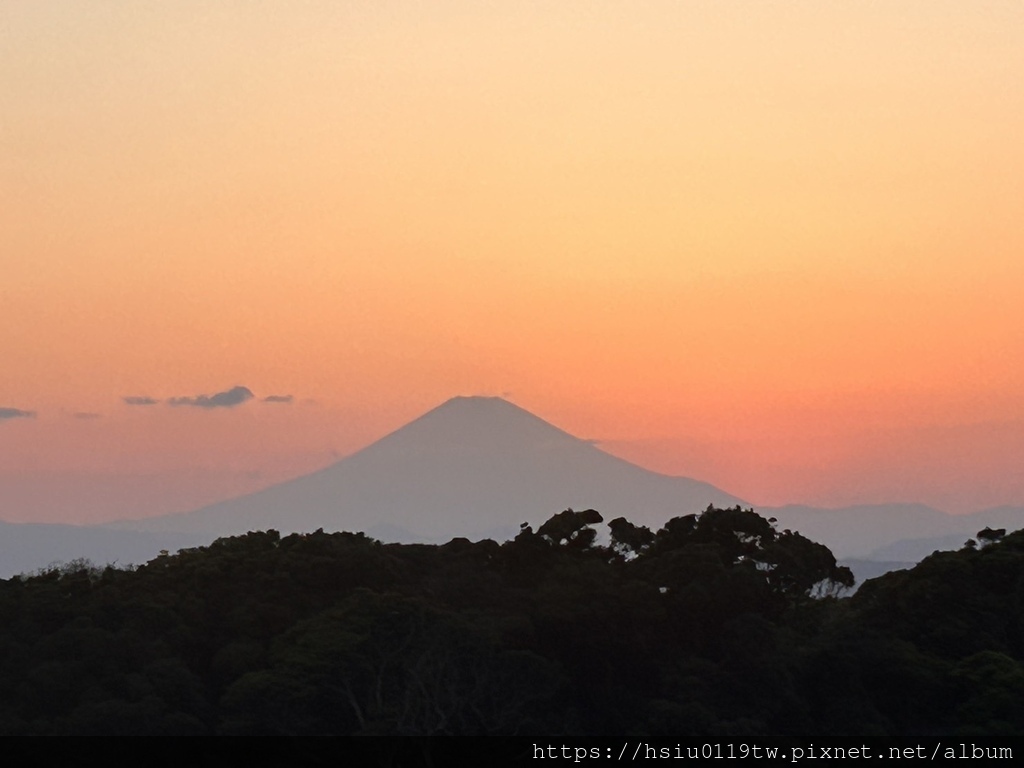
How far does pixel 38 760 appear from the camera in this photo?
2867 centimetres

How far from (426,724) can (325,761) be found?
1942 mm

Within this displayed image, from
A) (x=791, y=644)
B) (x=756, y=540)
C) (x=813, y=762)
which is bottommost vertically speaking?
(x=813, y=762)

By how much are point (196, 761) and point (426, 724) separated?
13.5 feet

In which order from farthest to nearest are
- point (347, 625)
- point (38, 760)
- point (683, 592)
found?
point (683, 592)
point (347, 625)
point (38, 760)

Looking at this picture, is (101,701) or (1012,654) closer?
(101,701)

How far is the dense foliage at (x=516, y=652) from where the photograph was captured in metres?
29.8

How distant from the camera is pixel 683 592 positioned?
1307 inches

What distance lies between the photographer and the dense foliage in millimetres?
29828

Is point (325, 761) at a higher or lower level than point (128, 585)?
lower

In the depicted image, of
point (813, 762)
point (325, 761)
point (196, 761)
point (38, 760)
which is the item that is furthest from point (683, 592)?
point (38, 760)

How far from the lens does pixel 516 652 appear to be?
30672 millimetres

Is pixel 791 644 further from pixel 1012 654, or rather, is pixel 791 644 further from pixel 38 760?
pixel 38 760

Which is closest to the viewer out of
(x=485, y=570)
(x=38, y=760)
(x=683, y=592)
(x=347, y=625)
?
(x=38, y=760)

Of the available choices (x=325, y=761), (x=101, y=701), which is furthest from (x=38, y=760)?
(x=325, y=761)
